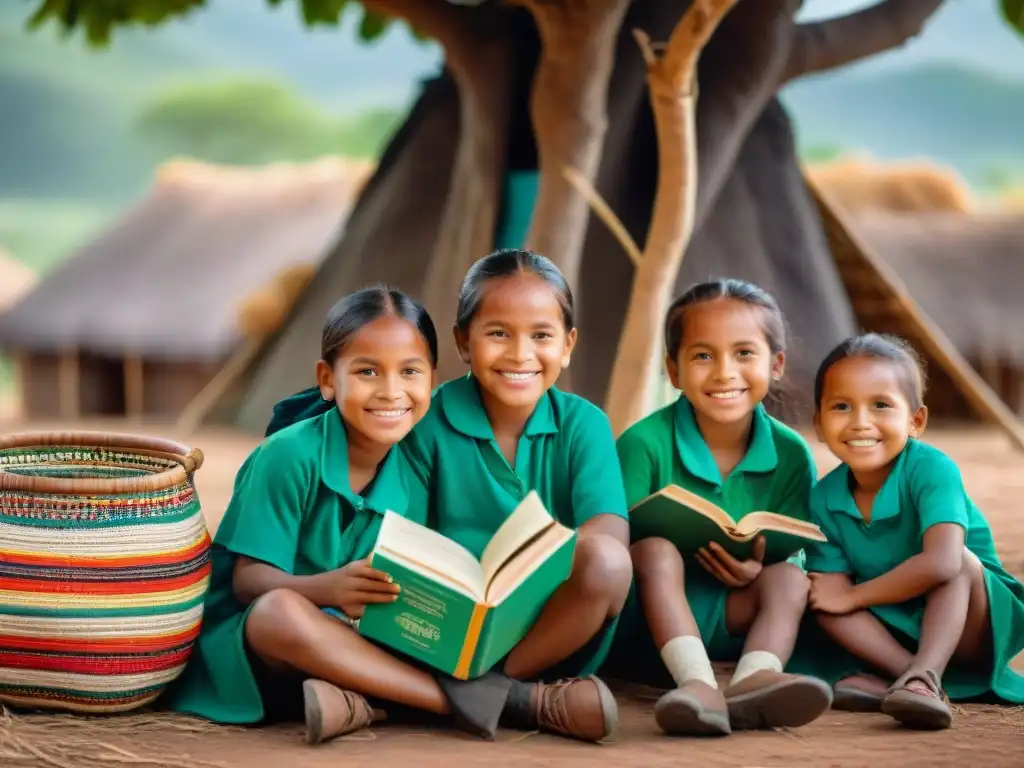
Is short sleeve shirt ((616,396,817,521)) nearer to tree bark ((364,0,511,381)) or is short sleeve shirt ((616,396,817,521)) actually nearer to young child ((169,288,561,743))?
young child ((169,288,561,743))

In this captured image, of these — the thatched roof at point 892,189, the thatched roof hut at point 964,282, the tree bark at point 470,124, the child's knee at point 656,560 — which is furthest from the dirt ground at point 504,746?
the thatched roof at point 892,189

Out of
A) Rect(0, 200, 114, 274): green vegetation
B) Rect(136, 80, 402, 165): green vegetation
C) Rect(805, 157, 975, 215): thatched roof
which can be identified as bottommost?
Rect(805, 157, 975, 215): thatched roof

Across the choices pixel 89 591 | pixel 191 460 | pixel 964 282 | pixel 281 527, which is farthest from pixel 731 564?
pixel 964 282

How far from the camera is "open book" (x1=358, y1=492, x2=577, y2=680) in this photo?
6.09ft

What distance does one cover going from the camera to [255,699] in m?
2.04

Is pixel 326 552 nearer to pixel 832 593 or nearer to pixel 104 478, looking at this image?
pixel 104 478

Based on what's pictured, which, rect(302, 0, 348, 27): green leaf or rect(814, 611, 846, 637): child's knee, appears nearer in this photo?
rect(814, 611, 846, 637): child's knee

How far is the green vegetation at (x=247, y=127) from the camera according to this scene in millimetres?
19906

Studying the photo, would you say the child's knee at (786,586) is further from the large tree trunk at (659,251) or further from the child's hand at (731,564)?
the large tree trunk at (659,251)

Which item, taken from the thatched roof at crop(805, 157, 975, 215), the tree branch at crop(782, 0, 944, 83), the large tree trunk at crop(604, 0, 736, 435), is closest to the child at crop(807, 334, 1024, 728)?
the large tree trunk at crop(604, 0, 736, 435)

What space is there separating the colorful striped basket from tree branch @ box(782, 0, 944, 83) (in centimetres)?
414

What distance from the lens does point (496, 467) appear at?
2229mm

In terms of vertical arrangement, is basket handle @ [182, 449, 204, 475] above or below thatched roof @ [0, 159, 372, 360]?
below

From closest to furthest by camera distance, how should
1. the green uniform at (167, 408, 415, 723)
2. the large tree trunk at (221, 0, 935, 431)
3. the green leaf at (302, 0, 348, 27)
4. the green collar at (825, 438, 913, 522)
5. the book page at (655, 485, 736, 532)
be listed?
the green uniform at (167, 408, 415, 723) < the book page at (655, 485, 736, 532) < the green collar at (825, 438, 913, 522) < the large tree trunk at (221, 0, 935, 431) < the green leaf at (302, 0, 348, 27)
